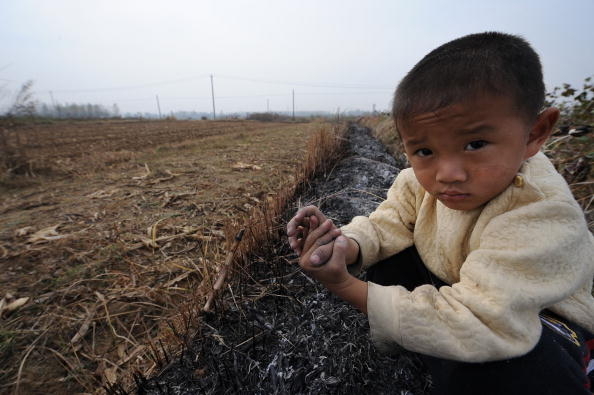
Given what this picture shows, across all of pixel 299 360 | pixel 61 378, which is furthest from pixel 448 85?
pixel 61 378

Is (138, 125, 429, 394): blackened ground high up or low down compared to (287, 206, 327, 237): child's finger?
down

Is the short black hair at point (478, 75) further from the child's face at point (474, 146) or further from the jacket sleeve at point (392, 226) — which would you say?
the jacket sleeve at point (392, 226)

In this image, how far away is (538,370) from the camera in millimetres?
697

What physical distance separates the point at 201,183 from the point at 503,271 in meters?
3.70

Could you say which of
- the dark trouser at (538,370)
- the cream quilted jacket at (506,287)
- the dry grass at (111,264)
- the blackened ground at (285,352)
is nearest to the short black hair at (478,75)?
the cream quilted jacket at (506,287)

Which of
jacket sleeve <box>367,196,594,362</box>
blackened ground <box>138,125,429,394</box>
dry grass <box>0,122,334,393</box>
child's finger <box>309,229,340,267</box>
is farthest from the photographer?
dry grass <box>0,122,334,393</box>

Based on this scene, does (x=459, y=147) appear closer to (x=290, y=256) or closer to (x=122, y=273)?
(x=290, y=256)

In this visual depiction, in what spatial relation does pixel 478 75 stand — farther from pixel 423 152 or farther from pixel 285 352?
pixel 285 352

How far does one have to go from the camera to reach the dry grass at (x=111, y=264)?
4.29 feet

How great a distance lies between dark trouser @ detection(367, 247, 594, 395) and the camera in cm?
69

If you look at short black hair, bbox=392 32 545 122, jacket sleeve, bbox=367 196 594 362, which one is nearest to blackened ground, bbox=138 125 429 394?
jacket sleeve, bbox=367 196 594 362

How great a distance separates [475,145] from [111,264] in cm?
235

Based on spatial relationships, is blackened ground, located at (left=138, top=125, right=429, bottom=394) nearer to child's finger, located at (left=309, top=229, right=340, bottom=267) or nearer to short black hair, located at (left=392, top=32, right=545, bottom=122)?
child's finger, located at (left=309, top=229, right=340, bottom=267)

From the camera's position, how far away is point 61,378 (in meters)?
1.28
